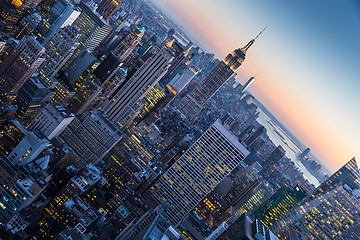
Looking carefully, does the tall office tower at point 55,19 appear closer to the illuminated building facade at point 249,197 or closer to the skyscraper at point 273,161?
the illuminated building facade at point 249,197

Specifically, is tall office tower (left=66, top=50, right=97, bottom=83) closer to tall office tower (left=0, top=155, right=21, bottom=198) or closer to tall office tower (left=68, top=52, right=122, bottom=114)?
tall office tower (left=68, top=52, right=122, bottom=114)

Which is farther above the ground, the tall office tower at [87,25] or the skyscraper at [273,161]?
the skyscraper at [273,161]

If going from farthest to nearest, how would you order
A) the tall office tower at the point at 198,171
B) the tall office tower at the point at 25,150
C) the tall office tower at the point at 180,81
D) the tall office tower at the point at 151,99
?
the tall office tower at the point at 180,81
the tall office tower at the point at 151,99
the tall office tower at the point at 198,171
the tall office tower at the point at 25,150

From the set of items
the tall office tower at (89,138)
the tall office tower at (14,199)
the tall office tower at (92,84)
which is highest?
the tall office tower at (92,84)

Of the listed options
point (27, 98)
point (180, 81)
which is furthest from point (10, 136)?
point (180, 81)

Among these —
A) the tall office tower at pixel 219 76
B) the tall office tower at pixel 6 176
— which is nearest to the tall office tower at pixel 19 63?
the tall office tower at pixel 6 176

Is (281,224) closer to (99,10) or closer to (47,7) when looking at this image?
(47,7)

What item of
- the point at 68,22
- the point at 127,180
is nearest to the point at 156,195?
the point at 127,180

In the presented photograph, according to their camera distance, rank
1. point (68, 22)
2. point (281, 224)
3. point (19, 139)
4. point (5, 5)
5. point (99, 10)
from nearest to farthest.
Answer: point (19, 139) → point (281, 224) → point (5, 5) → point (68, 22) → point (99, 10)
